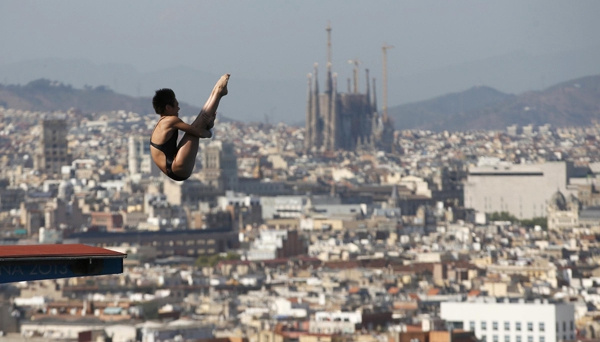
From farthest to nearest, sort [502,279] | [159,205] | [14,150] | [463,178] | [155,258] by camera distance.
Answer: [14,150]
[463,178]
[159,205]
[155,258]
[502,279]

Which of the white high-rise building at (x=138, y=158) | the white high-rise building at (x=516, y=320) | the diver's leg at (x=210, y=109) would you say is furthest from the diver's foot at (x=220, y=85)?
the white high-rise building at (x=138, y=158)

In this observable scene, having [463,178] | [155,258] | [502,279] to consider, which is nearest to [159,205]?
[155,258]

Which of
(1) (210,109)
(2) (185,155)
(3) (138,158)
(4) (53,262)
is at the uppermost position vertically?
(3) (138,158)

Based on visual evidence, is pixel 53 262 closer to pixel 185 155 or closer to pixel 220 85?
pixel 185 155

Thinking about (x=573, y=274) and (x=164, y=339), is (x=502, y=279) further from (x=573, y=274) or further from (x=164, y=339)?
(x=164, y=339)

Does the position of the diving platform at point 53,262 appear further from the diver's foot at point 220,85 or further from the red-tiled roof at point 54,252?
the diver's foot at point 220,85

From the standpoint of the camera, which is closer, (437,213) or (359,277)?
(359,277)

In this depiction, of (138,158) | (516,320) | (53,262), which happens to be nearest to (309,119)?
(138,158)
